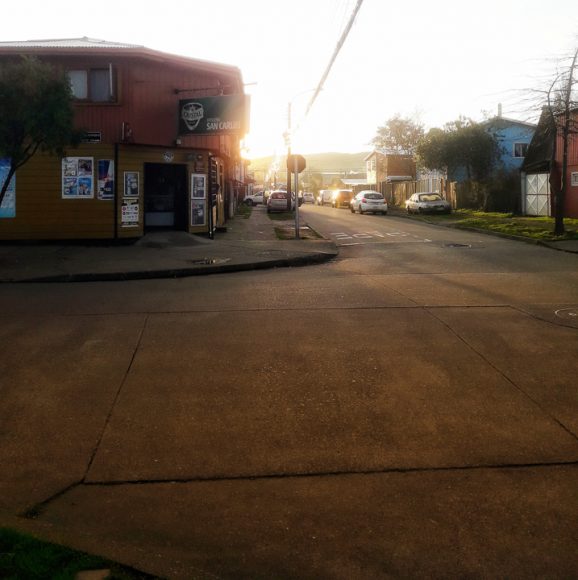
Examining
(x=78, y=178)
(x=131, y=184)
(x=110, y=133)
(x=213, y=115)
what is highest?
(x=213, y=115)

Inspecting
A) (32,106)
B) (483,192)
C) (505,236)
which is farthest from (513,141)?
(32,106)

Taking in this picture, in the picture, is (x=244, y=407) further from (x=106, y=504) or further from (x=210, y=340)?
(x=210, y=340)

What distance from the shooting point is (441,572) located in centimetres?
292

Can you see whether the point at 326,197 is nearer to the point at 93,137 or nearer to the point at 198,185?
the point at 198,185

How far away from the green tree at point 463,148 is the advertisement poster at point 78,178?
1112 inches

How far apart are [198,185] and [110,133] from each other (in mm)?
3326

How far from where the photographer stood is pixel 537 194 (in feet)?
107

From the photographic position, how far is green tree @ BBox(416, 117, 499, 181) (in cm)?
4128

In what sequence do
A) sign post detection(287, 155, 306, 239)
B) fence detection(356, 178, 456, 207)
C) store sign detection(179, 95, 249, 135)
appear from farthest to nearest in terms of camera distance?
1. fence detection(356, 178, 456, 207)
2. sign post detection(287, 155, 306, 239)
3. store sign detection(179, 95, 249, 135)

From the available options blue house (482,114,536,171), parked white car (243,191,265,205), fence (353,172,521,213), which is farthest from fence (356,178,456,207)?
parked white car (243,191,265,205)

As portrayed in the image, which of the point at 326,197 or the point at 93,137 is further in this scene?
the point at 326,197

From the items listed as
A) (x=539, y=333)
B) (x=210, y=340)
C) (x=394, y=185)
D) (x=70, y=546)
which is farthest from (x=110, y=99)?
(x=394, y=185)

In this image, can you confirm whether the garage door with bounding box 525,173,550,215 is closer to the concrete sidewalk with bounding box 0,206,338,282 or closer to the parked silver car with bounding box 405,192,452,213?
the parked silver car with bounding box 405,192,452,213

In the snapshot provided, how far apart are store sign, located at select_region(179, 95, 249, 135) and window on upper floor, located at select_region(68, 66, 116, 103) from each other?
2109 mm
